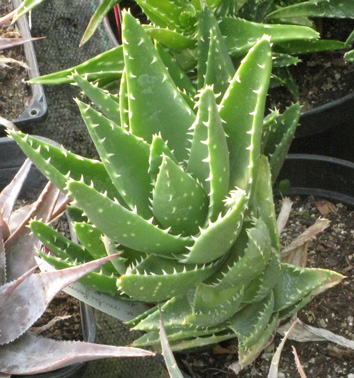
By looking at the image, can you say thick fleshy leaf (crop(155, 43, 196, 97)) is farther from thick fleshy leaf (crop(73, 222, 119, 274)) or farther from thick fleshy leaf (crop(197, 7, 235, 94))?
thick fleshy leaf (crop(73, 222, 119, 274))

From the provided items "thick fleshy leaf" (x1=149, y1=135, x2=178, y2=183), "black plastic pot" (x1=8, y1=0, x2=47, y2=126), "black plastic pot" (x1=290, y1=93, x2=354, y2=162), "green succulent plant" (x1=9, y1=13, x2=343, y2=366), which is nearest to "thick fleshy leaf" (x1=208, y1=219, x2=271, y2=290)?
"green succulent plant" (x1=9, y1=13, x2=343, y2=366)

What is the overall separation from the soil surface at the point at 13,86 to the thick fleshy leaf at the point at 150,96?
0.66 metres

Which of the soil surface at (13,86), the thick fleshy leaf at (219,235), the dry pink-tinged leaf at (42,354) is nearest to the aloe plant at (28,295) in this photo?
the dry pink-tinged leaf at (42,354)

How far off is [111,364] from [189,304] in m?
0.44

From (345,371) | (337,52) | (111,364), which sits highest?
(337,52)

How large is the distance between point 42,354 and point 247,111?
408 mm

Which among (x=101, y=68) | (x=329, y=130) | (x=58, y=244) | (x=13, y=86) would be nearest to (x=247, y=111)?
(x=58, y=244)

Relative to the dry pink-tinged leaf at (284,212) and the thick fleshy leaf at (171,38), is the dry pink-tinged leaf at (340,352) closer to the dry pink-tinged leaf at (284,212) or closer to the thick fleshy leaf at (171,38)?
the dry pink-tinged leaf at (284,212)

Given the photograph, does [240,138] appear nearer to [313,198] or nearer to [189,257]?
[189,257]

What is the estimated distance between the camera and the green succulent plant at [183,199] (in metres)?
0.52

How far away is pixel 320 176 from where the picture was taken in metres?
0.95

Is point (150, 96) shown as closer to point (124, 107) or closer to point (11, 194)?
point (124, 107)

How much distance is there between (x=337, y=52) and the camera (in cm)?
111

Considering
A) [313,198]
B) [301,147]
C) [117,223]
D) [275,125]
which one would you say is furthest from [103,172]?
[301,147]
